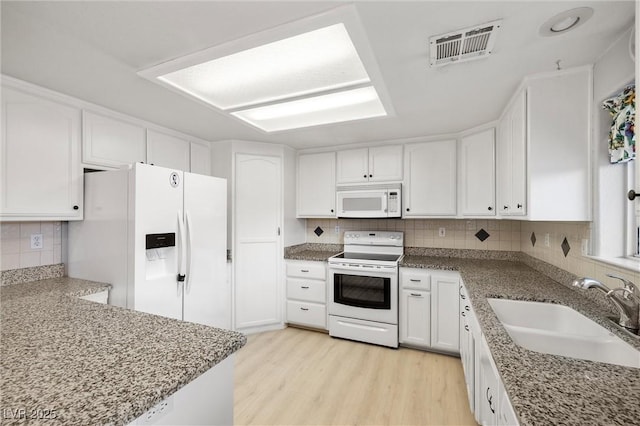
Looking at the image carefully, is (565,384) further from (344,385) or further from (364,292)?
(364,292)

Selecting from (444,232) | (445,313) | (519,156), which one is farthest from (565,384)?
(444,232)

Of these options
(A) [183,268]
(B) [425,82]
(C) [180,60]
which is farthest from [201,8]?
(A) [183,268]

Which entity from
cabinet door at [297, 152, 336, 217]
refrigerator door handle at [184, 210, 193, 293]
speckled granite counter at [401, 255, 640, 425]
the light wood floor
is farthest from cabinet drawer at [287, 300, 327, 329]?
speckled granite counter at [401, 255, 640, 425]

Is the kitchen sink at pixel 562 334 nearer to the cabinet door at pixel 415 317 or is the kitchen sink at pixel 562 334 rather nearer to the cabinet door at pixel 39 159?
the cabinet door at pixel 415 317

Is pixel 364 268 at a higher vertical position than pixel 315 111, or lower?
lower

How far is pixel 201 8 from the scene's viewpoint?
112 cm


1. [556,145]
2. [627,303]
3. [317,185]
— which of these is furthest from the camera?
[317,185]

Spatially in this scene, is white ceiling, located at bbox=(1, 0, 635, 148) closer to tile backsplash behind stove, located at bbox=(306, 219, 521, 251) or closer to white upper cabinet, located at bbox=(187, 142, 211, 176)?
white upper cabinet, located at bbox=(187, 142, 211, 176)

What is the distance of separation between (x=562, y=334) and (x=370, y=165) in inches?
92.6

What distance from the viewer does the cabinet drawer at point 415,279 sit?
2.66 m

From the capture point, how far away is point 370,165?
321 cm

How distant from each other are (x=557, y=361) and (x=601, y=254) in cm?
102

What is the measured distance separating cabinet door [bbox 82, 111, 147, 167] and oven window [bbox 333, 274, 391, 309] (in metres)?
2.28

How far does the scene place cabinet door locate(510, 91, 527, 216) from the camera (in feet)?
5.72
